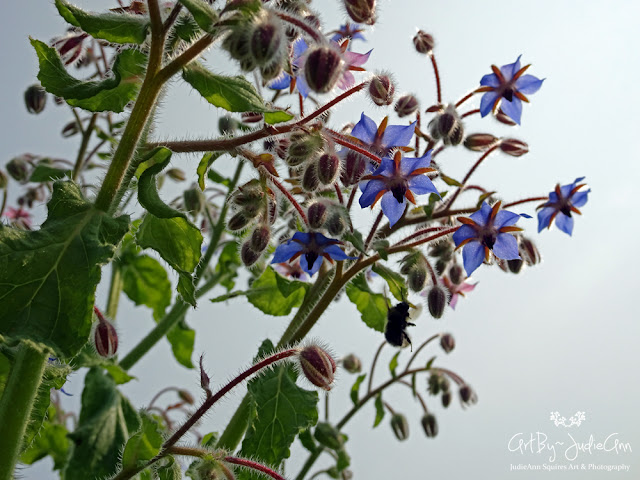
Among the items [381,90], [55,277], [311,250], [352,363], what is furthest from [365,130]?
Answer: [352,363]

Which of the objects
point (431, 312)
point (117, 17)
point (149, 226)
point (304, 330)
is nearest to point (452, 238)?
point (431, 312)

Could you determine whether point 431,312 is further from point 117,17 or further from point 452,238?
point 117,17

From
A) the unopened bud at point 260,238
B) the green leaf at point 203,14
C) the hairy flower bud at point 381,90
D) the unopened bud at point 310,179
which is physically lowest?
the unopened bud at point 260,238

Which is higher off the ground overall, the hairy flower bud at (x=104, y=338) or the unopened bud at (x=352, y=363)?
the unopened bud at (x=352, y=363)

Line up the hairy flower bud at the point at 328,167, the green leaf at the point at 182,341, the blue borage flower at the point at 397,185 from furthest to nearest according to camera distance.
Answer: the green leaf at the point at 182,341 < the blue borage flower at the point at 397,185 < the hairy flower bud at the point at 328,167

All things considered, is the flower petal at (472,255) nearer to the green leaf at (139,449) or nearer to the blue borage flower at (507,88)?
the blue borage flower at (507,88)

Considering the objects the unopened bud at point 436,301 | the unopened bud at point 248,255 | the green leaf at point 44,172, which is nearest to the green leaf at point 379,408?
the unopened bud at point 436,301
